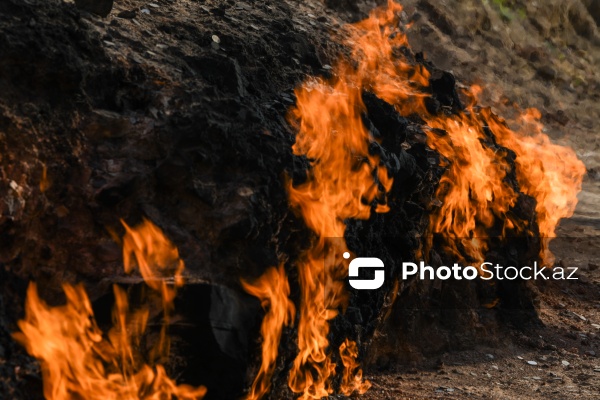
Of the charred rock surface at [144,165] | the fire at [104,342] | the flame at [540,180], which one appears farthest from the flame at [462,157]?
the fire at [104,342]

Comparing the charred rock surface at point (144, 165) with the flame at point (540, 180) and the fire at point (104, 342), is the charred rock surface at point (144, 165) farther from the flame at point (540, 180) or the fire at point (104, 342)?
the flame at point (540, 180)

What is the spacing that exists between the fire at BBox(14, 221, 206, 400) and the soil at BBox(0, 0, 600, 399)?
0.08 metres

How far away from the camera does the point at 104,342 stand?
362 cm

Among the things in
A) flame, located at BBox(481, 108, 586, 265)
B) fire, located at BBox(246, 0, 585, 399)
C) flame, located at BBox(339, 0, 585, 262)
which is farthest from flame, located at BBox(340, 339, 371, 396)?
flame, located at BBox(481, 108, 586, 265)

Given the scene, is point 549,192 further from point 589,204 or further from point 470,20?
point 470,20

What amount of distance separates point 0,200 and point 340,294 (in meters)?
2.40

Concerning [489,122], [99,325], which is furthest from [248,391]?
[489,122]

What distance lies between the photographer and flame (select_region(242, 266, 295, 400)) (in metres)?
4.07

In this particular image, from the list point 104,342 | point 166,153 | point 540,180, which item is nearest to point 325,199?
point 166,153

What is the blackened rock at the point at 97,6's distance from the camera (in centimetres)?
493

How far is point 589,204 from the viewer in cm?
1149

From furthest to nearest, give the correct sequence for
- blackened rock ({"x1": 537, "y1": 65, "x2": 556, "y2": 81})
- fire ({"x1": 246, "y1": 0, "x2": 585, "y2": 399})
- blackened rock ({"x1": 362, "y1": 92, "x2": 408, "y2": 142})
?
blackened rock ({"x1": 537, "y1": 65, "x2": 556, "y2": 81})
blackened rock ({"x1": 362, "y1": 92, "x2": 408, "y2": 142})
fire ({"x1": 246, "y1": 0, "x2": 585, "y2": 399})

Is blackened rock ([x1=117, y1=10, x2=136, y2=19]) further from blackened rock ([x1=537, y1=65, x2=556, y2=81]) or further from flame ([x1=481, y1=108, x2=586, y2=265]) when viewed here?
blackened rock ([x1=537, y1=65, x2=556, y2=81])
